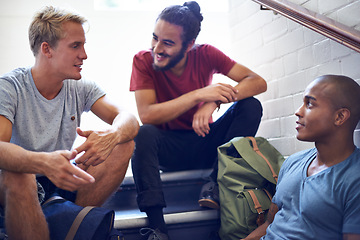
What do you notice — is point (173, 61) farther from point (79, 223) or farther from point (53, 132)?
point (79, 223)

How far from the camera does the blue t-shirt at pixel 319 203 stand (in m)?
1.31

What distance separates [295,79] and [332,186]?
0.98 m

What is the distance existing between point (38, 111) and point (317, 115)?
4.04 feet

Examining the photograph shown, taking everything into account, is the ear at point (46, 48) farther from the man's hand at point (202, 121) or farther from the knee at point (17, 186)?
the man's hand at point (202, 121)

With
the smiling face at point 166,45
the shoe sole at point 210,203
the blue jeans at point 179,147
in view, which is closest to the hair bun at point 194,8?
the smiling face at point 166,45

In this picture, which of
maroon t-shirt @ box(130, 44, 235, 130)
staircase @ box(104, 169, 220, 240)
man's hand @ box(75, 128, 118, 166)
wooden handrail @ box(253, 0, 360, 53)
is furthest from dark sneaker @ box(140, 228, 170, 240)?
wooden handrail @ box(253, 0, 360, 53)

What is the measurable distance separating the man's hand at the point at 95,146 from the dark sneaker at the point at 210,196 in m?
0.53

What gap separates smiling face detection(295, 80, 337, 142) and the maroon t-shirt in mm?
811

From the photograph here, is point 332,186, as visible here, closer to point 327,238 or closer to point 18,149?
point 327,238

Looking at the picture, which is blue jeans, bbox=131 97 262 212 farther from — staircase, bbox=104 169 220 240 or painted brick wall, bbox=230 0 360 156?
painted brick wall, bbox=230 0 360 156

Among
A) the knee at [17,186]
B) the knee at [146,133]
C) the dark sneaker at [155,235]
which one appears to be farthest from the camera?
the knee at [146,133]

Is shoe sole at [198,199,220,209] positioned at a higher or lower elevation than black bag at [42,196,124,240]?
lower

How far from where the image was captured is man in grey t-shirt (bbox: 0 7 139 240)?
1.46 m

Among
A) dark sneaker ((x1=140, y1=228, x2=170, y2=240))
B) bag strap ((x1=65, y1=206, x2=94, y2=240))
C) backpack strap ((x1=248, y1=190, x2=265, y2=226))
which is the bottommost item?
dark sneaker ((x1=140, y1=228, x2=170, y2=240))
